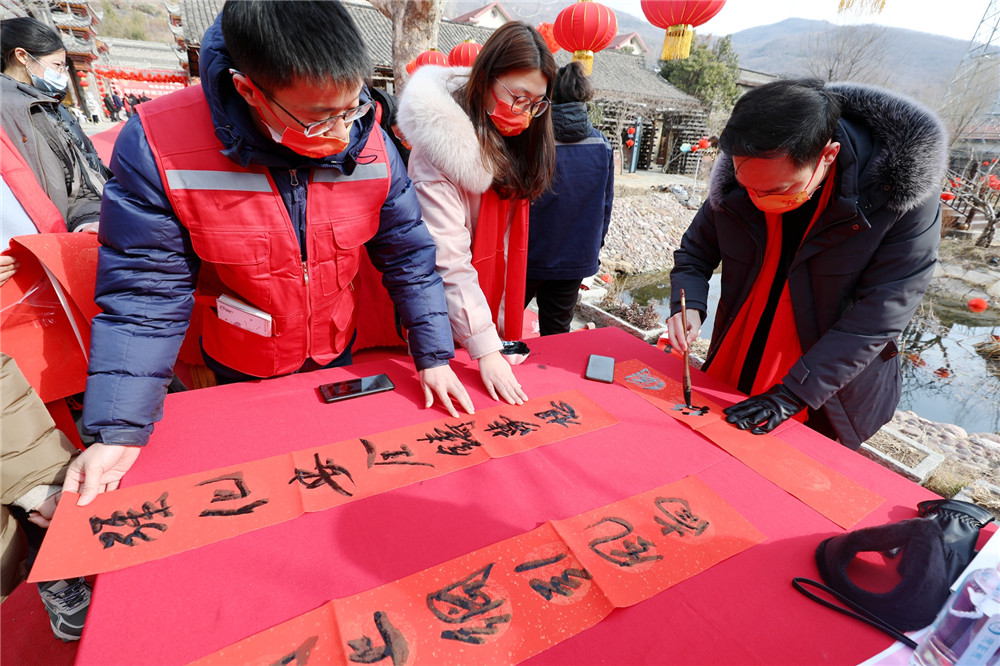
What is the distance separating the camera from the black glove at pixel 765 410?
124 cm

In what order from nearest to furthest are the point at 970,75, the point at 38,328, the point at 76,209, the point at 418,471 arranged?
the point at 418,471
the point at 38,328
the point at 76,209
the point at 970,75

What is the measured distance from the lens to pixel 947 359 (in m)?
6.21

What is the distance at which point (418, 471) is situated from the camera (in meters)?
1.00

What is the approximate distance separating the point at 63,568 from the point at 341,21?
1003 millimetres

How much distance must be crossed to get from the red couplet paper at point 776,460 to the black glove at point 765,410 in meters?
0.02

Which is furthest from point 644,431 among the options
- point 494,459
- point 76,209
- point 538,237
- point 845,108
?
point 76,209

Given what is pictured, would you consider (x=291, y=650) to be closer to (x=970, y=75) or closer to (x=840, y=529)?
(x=840, y=529)

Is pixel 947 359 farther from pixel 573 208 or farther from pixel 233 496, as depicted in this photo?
pixel 233 496

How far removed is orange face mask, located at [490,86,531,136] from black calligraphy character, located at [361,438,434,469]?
110 cm

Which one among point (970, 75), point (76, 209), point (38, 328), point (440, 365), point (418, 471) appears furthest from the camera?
point (970, 75)

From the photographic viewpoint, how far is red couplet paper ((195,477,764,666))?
67 cm

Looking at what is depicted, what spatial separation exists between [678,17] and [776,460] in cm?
507

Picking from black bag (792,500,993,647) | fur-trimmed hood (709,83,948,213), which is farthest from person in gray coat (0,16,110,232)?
fur-trimmed hood (709,83,948,213)

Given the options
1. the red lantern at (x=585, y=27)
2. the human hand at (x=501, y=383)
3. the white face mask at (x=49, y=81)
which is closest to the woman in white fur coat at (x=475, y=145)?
the human hand at (x=501, y=383)
